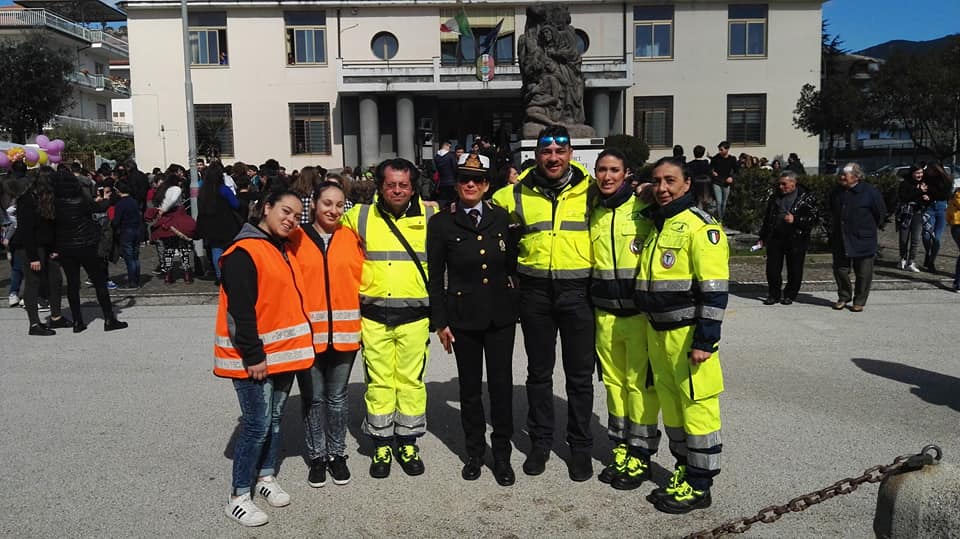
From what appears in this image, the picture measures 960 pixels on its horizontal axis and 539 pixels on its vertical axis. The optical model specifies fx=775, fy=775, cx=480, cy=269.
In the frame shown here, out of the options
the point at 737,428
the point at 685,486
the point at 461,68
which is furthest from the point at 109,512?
the point at 461,68

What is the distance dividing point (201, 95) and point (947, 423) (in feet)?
117

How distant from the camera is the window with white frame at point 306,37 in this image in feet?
118

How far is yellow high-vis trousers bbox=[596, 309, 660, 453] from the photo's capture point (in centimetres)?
445

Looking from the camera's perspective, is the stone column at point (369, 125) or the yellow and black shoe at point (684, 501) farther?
the stone column at point (369, 125)

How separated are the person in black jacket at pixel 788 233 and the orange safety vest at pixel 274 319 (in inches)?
294

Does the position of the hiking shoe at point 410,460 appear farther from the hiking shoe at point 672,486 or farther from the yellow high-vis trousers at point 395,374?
the hiking shoe at point 672,486

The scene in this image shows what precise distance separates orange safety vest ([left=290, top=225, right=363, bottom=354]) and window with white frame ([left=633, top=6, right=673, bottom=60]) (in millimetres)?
34417

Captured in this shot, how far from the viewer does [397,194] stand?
4.62 metres

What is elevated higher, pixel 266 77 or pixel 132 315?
pixel 266 77

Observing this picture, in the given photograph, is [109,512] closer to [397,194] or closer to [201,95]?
[397,194]

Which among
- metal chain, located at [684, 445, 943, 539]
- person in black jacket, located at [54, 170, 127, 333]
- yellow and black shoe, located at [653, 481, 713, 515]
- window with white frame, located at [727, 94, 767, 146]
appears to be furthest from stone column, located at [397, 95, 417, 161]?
metal chain, located at [684, 445, 943, 539]

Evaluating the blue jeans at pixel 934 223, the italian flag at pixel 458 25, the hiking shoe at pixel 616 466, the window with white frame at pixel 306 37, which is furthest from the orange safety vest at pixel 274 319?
the window with white frame at pixel 306 37

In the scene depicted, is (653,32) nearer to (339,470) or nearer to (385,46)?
(385,46)

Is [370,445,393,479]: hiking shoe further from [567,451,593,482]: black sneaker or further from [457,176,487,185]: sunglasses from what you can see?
[457,176,487,185]: sunglasses
